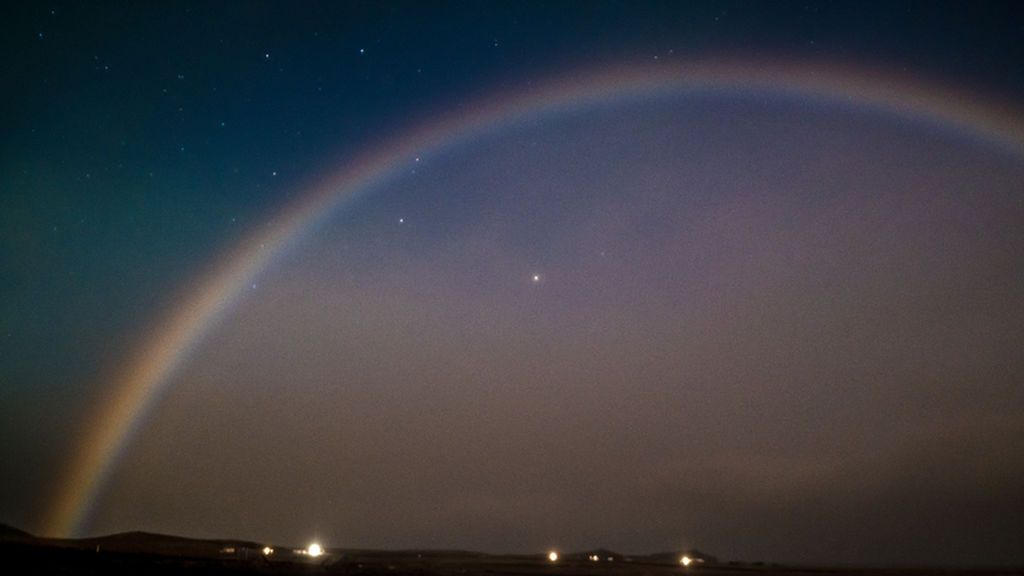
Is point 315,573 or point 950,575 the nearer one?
point 315,573

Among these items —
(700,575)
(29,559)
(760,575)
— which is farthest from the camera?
(760,575)

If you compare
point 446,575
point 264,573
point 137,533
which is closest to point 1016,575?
point 446,575

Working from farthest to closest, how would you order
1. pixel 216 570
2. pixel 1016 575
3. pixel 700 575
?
pixel 1016 575 → pixel 700 575 → pixel 216 570

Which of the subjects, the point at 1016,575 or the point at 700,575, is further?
the point at 1016,575

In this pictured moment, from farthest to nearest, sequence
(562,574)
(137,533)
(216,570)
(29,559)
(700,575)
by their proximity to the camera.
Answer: (137,533) → (700,575) → (562,574) → (216,570) → (29,559)

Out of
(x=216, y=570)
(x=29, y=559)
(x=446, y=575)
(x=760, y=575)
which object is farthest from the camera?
(x=760, y=575)

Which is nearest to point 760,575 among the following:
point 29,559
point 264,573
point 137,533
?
point 264,573

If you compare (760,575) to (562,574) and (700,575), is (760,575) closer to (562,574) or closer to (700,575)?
(700,575)

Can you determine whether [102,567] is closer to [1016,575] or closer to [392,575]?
[392,575]
